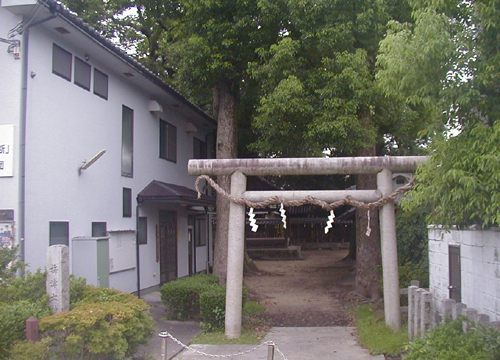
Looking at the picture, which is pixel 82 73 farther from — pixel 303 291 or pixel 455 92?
pixel 303 291

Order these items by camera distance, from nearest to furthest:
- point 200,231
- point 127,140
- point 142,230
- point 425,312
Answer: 1. point 425,312
2. point 127,140
3. point 142,230
4. point 200,231

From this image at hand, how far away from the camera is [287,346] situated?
10.8 meters

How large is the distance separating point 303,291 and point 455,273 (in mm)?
10601

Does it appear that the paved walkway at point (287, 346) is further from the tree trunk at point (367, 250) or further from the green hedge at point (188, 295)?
the tree trunk at point (367, 250)

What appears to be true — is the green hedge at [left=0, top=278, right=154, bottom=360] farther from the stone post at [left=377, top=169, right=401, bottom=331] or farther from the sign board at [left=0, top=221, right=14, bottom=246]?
the stone post at [left=377, top=169, right=401, bottom=331]

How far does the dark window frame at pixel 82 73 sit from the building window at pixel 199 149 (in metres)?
9.26

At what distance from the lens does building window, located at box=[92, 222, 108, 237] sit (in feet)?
45.1

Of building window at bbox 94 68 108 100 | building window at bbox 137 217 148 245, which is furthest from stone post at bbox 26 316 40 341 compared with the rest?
building window at bbox 137 217 148 245

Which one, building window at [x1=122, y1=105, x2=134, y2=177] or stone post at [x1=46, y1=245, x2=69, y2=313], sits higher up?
building window at [x1=122, y1=105, x2=134, y2=177]

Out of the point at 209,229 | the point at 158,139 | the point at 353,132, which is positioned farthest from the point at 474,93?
the point at 209,229

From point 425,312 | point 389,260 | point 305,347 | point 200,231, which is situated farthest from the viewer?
point 200,231

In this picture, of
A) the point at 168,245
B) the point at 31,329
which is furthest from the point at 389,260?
the point at 168,245

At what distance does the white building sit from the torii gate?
128 inches

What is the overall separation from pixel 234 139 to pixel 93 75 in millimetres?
5246
